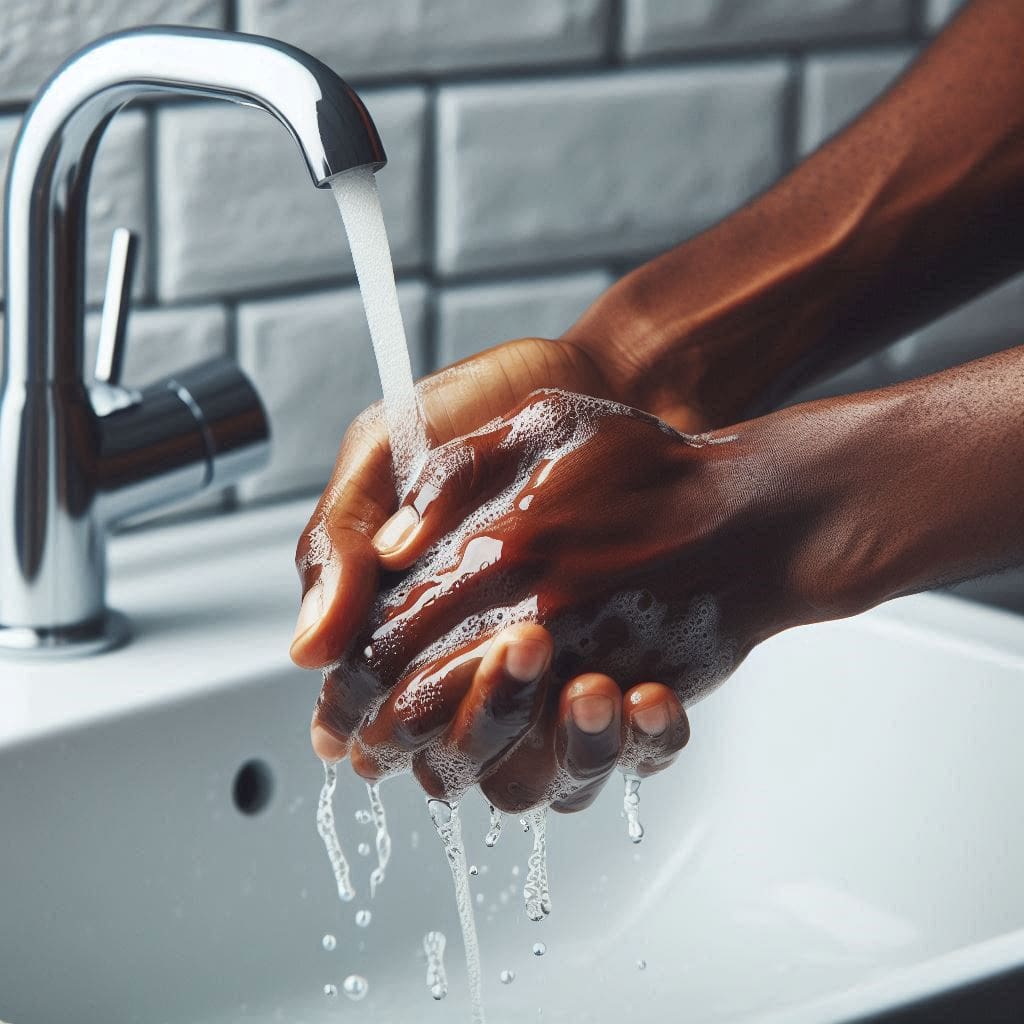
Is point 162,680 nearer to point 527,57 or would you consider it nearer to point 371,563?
point 371,563

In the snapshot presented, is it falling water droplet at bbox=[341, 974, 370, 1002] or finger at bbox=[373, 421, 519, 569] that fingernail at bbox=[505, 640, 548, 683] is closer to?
finger at bbox=[373, 421, 519, 569]

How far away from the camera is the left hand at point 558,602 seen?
402mm

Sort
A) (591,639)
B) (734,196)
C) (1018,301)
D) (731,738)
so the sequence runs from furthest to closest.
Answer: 1. (1018,301)
2. (734,196)
3. (731,738)
4. (591,639)

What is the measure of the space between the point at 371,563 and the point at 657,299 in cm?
21

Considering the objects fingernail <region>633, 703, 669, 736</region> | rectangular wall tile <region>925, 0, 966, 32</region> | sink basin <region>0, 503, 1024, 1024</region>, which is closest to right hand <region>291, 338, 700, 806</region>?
fingernail <region>633, 703, 669, 736</region>

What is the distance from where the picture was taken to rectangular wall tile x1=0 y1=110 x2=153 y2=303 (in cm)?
58

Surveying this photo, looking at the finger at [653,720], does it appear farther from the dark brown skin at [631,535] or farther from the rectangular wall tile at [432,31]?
the rectangular wall tile at [432,31]

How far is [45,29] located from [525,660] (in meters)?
0.32

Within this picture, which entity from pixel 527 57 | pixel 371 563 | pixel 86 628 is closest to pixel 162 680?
pixel 86 628

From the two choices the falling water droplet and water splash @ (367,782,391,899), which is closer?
water splash @ (367,782,391,899)

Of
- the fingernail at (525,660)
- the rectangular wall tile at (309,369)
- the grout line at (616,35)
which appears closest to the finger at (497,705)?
the fingernail at (525,660)

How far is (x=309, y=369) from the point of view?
649 mm

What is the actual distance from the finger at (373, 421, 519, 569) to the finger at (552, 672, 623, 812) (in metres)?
0.05

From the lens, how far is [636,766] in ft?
1.43
